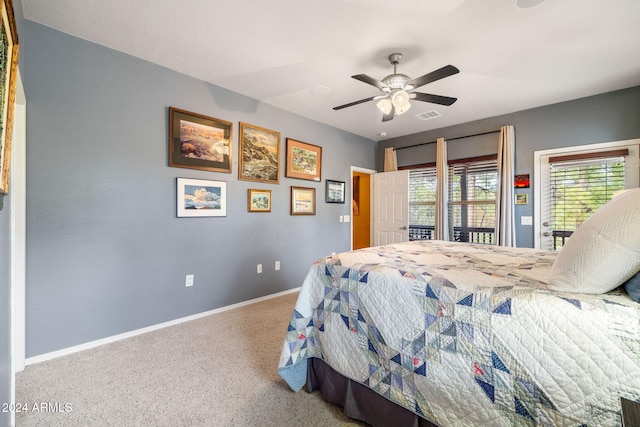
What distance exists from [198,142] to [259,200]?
1.01 m

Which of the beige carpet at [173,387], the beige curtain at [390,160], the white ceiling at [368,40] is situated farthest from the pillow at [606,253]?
the beige curtain at [390,160]

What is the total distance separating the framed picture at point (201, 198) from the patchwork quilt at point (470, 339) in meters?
1.84

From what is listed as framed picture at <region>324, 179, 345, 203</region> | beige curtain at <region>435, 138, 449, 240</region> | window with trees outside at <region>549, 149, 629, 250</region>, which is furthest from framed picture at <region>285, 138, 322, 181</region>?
window with trees outside at <region>549, 149, 629, 250</region>

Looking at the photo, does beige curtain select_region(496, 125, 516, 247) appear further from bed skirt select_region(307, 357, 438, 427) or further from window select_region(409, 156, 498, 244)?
bed skirt select_region(307, 357, 438, 427)

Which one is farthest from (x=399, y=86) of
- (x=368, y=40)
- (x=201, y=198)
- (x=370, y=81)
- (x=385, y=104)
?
(x=201, y=198)

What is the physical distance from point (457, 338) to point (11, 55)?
2336mm

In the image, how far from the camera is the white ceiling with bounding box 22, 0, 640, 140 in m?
1.97

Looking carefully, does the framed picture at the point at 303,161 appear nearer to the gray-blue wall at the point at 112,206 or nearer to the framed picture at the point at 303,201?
the framed picture at the point at 303,201

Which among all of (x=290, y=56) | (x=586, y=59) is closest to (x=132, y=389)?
(x=290, y=56)

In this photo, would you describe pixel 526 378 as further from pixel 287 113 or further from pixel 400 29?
pixel 287 113

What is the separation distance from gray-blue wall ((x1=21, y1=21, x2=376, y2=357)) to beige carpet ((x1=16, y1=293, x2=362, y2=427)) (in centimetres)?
36

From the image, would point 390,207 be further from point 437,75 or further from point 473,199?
point 437,75

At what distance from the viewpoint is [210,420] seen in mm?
1523

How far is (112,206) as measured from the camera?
2.46 metres
